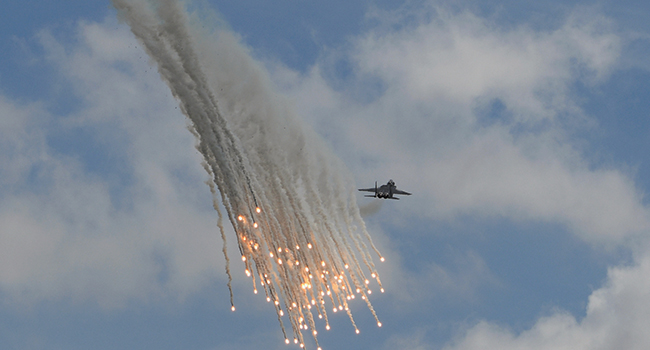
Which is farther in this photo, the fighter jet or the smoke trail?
the fighter jet

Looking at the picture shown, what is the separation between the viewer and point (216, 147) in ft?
192

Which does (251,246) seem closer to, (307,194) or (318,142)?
(307,194)

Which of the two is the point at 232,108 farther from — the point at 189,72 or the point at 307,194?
the point at 307,194

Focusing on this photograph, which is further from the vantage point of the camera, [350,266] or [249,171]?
[350,266]

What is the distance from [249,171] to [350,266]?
1837cm

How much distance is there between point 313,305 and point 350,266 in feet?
23.6

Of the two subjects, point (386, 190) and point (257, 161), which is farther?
point (386, 190)

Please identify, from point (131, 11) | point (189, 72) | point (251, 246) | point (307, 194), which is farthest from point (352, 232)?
point (131, 11)

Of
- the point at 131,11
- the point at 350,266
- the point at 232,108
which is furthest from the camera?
the point at 350,266

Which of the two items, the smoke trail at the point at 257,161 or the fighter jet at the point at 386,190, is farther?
the fighter jet at the point at 386,190

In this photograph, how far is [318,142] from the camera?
72.1 metres

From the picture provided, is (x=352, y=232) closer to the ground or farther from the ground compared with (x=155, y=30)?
closer to the ground

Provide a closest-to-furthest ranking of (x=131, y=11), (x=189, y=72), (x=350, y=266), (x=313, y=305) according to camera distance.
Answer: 1. (x=131, y=11)
2. (x=189, y=72)
3. (x=313, y=305)
4. (x=350, y=266)

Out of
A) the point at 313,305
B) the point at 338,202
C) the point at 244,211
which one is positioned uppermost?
the point at 338,202
